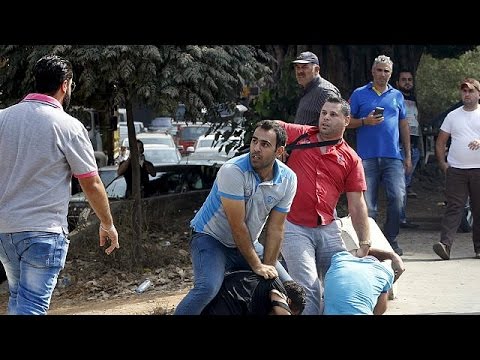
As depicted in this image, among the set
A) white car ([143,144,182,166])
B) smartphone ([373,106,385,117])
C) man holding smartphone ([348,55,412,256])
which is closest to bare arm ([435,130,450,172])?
man holding smartphone ([348,55,412,256])

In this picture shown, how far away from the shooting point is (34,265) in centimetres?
517

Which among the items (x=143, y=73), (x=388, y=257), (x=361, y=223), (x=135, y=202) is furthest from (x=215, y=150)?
(x=361, y=223)

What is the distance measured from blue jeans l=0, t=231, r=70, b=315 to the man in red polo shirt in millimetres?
1977

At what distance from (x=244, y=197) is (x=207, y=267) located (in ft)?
1.72

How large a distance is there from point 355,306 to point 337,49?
9307 millimetres

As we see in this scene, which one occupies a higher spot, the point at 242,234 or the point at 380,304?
the point at 242,234

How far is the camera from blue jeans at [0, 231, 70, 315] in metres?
5.16

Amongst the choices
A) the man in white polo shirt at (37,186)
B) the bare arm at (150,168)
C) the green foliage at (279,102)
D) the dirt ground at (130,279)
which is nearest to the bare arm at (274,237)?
the man in white polo shirt at (37,186)

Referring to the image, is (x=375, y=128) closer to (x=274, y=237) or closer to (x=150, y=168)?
(x=274, y=237)

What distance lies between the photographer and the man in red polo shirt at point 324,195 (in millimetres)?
6641
